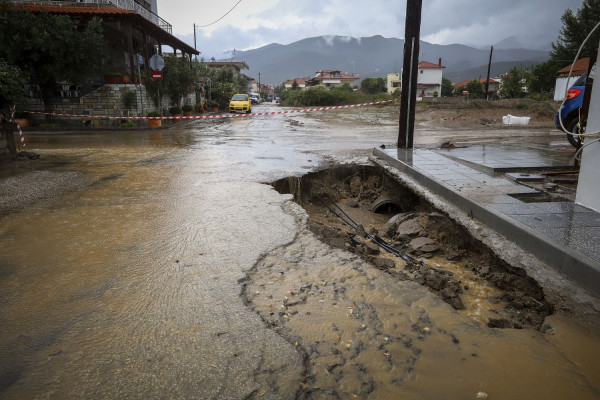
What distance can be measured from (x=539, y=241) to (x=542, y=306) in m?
0.63

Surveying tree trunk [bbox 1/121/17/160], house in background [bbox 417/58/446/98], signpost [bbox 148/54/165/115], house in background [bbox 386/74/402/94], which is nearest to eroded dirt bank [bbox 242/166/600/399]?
tree trunk [bbox 1/121/17/160]

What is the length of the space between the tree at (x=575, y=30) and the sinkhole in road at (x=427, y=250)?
43084 mm

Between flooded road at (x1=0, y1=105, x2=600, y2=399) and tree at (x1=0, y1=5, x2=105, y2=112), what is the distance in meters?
14.1

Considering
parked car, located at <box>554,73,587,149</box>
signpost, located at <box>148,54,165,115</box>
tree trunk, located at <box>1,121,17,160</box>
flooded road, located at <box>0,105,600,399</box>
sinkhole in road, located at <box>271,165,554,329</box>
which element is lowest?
sinkhole in road, located at <box>271,165,554,329</box>

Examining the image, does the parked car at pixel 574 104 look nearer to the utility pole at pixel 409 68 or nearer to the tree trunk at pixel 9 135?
the utility pole at pixel 409 68

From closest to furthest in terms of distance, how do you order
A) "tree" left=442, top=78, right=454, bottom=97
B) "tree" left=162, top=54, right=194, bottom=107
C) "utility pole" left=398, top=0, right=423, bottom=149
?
"utility pole" left=398, top=0, right=423, bottom=149, "tree" left=162, top=54, right=194, bottom=107, "tree" left=442, top=78, right=454, bottom=97

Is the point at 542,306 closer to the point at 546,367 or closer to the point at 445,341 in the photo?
the point at 546,367

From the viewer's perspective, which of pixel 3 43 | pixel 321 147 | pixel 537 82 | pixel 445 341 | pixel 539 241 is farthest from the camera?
pixel 537 82

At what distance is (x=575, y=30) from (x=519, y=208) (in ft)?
163

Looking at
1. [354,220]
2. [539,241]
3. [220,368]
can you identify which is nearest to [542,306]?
[539,241]

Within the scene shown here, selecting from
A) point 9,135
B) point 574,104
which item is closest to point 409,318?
point 574,104

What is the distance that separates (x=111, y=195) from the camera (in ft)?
19.2

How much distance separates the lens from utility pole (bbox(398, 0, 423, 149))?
8.70 m

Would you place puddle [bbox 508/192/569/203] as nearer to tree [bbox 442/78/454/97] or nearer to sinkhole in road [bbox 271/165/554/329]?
sinkhole in road [bbox 271/165/554/329]
